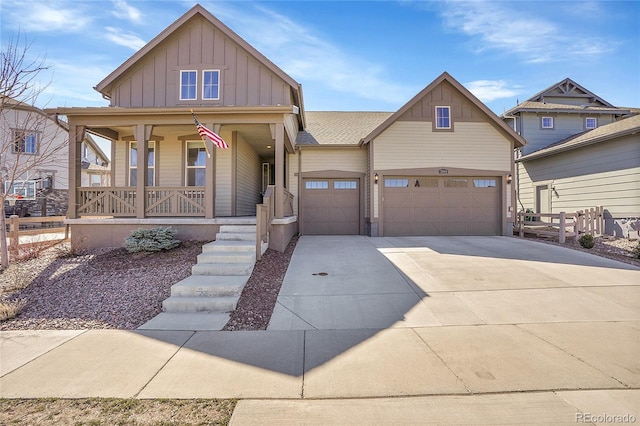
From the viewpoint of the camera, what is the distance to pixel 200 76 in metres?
10.3

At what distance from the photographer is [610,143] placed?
12398mm

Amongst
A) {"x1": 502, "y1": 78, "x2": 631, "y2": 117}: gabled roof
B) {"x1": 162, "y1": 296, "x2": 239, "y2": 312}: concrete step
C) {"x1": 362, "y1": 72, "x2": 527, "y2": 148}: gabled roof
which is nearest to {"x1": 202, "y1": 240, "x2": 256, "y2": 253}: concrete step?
{"x1": 162, "y1": 296, "x2": 239, "y2": 312}: concrete step

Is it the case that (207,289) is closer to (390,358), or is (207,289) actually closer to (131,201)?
(390,358)

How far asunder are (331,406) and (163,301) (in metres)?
3.74

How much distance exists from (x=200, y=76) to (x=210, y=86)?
1.60ft

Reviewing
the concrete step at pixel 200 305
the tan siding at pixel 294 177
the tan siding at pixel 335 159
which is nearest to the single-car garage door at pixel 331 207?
the tan siding at pixel 294 177

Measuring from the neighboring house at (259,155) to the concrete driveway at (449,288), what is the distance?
2.82 m

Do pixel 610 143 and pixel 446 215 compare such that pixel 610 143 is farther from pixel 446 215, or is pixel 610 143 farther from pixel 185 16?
pixel 185 16

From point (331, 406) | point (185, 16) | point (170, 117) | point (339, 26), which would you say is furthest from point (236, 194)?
point (331, 406)

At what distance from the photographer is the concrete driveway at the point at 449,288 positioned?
458 centimetres

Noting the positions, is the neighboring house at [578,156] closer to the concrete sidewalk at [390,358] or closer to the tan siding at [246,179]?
the concrete sidewalk at [390,358]

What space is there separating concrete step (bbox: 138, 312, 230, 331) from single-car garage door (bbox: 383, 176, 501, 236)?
353 inches

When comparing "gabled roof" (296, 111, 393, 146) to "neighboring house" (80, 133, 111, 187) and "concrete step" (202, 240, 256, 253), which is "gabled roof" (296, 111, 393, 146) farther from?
"neighboring house" (80, 133, 111, 187)

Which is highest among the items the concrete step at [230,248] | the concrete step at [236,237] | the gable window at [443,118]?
the gable window at [443,118]
